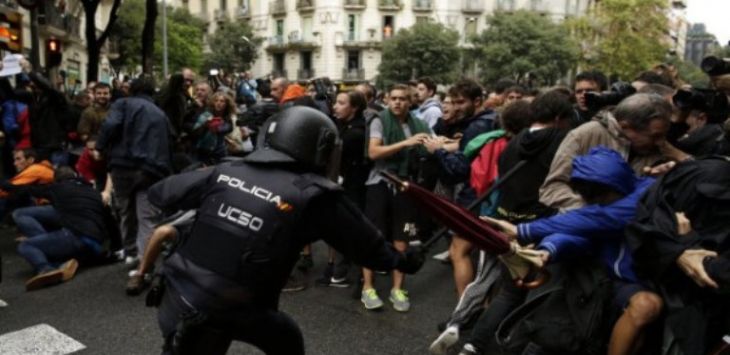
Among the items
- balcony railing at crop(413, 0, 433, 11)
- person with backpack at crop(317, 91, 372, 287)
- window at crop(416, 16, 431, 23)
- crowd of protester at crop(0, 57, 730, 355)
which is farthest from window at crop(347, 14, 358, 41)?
person with backpack at crop(317, 91, 372, 287)

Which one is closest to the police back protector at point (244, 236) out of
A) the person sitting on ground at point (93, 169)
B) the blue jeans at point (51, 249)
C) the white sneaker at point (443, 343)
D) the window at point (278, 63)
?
the white sneaker at point (443, 343)

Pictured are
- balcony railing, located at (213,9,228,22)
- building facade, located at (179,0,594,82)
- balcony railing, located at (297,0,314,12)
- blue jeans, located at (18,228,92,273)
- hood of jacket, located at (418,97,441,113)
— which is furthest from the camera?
balcony railing, located at (213,9,228,22)

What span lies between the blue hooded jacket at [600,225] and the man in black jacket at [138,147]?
394 cm

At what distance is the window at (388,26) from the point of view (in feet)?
183

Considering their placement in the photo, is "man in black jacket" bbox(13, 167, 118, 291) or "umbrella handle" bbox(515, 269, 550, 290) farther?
"man in black jacket" bbox(13, 167, 118, 291)

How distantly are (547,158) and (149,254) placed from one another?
3052mm

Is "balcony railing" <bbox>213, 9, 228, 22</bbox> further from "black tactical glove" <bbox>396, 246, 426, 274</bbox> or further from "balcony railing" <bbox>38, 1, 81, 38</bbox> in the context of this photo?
"black tactical glove" <bbox>396, 246, 426, 274</bbox>

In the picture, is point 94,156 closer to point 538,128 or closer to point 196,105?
point 196,105

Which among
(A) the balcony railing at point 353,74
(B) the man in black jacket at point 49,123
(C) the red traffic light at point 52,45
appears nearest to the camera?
(B) the man in black jacket at point 49,123

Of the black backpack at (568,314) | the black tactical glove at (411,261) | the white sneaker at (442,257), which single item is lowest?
the white sneaker at (442,257)

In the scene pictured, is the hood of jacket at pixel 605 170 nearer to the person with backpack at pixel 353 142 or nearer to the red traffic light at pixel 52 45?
the person with backpack at pixel 353 142

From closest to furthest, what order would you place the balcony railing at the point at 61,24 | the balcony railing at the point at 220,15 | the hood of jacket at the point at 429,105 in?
the hood of jacket at the point at 429,105 → the balcony railing at the point at 61,24 → the balcony railing at the point at 220,15

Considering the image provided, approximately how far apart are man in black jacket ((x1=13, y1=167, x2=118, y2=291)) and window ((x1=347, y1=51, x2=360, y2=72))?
51.7 meters

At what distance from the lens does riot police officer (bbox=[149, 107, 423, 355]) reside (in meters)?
2.40
